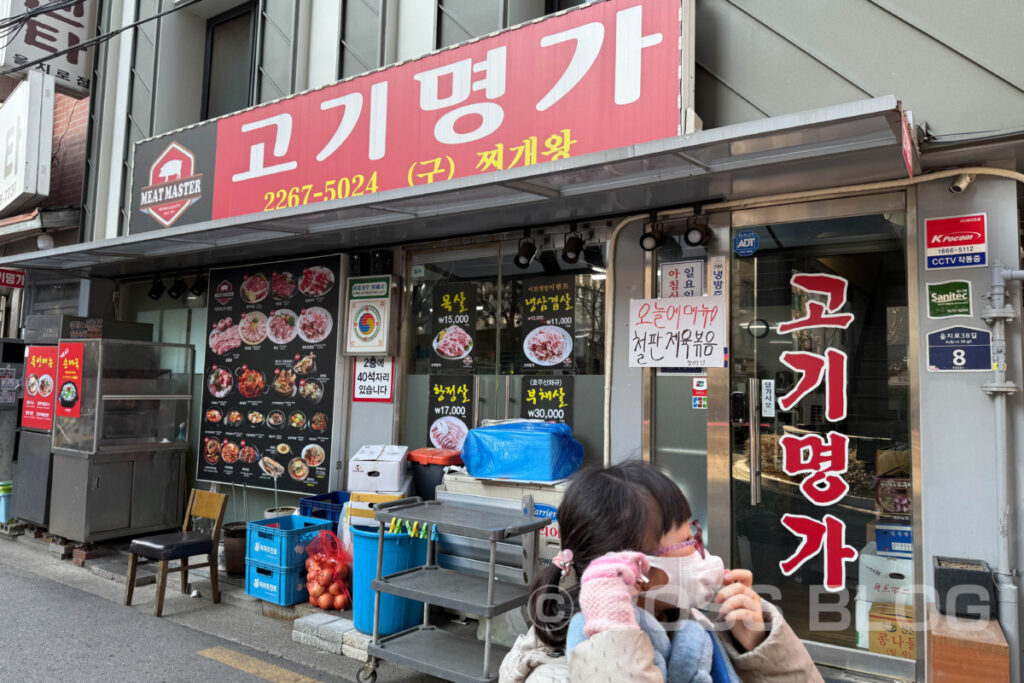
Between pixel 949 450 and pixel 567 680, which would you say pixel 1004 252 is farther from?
pixel 567 680

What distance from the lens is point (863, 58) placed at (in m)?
4.75

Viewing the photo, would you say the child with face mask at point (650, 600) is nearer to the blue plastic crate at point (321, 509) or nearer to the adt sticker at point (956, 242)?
the adt sticker at point (956, 242)

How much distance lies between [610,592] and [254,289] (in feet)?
26.0

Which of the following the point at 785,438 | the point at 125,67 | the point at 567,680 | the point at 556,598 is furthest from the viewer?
the point at 125,67

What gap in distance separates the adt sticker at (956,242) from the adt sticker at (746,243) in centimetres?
116

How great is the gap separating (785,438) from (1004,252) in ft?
6.10

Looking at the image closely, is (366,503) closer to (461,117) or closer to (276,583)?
(276,583)

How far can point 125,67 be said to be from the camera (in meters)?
10.3

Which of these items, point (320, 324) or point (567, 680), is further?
point (320, 324)

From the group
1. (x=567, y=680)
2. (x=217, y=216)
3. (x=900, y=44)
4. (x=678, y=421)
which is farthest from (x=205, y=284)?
(x=567, y=680)

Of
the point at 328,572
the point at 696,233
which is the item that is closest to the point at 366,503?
the point at 328,572

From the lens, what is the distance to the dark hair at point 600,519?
158 cm

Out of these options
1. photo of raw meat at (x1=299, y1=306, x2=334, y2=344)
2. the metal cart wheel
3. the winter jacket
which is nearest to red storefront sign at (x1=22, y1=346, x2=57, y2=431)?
photo of raw meat at (x1=299, y1=306, x2=334, y2=344)

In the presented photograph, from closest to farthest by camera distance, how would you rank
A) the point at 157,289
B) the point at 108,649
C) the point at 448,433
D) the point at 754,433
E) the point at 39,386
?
1. the point at 754,433
2. the point at 108,649
3. the point at 448,433
4. the point at 39,386
5. the point at 157,289
